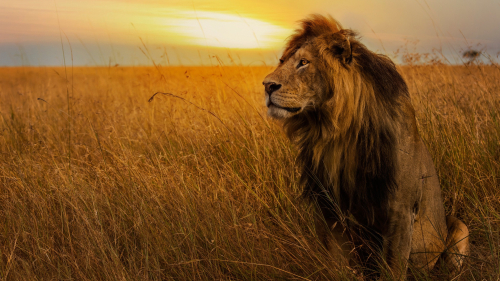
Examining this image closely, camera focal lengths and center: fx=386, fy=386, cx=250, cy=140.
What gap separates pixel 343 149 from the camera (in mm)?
2379

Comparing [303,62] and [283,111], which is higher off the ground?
[303,62]

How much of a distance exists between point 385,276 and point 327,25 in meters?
1.57

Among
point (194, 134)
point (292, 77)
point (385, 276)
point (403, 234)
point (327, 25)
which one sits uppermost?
point (327, 25)

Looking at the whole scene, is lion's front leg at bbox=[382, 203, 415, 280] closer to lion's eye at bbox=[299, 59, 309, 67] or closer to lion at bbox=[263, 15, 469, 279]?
lion at bbox=[263, 15, 469, 279]

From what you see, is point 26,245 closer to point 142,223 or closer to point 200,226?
point 142,223

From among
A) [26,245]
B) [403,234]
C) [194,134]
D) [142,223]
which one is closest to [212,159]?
[194,134]

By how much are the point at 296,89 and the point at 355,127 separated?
436mm

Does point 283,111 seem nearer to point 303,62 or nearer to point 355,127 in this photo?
point 303,62

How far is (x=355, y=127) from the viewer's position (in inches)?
91.1

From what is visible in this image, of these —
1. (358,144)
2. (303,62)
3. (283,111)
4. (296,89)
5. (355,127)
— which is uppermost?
(303,62)

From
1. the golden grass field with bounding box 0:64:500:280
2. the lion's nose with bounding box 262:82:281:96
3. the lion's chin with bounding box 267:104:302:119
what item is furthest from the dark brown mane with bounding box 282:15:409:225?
the golden grass field with bounding box 0:64:500:280

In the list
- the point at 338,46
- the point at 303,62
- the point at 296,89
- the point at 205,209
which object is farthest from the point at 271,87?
the point at 205,209

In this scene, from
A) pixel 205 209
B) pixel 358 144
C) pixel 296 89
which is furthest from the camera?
pixel 205 209

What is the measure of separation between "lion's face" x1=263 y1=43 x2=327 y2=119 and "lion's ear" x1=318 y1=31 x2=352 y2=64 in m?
0.07
